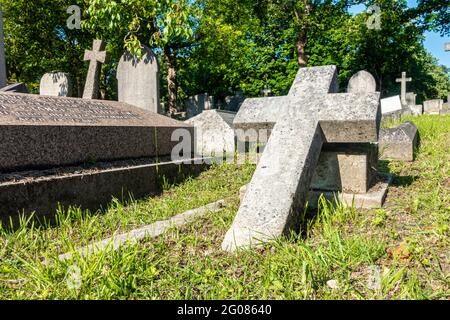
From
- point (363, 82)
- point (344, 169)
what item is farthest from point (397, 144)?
point (363, 82)

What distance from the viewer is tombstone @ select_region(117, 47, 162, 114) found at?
6871mm

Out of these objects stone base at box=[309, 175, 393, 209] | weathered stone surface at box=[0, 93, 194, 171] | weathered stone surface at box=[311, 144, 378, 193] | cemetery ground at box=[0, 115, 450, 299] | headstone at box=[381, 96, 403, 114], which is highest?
headstone at box=[381, 96, 403, 114]

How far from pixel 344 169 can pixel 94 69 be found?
5876mm

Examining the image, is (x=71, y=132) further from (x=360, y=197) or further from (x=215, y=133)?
(x=215, y=133)

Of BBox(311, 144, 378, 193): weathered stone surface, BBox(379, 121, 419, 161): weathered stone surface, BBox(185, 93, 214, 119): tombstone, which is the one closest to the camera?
BBox(311, 144, 378, 193): weathered stone surface

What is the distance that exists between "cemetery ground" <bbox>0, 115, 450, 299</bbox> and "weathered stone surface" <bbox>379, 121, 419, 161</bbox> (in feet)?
6.11

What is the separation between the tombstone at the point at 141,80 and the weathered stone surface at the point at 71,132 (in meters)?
2.09

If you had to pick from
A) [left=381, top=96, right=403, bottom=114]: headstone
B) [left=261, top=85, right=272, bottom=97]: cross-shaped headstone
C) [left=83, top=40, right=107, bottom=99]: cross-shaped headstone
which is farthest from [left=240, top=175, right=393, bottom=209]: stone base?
[left=261, top=85, right=272, bottom=97]: cross-shaped headstone

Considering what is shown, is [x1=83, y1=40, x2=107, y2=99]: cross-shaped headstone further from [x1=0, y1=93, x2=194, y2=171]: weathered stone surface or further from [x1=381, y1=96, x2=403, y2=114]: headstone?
[x1=381, y1=96, x2=403, y2=114]: headstone

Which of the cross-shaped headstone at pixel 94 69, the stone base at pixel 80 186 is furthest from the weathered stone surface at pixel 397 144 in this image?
the cross-shaped headstone at pixel 94 69

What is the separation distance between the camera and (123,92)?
706 centimetres

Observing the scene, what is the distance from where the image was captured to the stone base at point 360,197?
2.58m

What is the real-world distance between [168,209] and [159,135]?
1.80 metres

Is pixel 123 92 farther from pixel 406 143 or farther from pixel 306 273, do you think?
pixel 306 273
